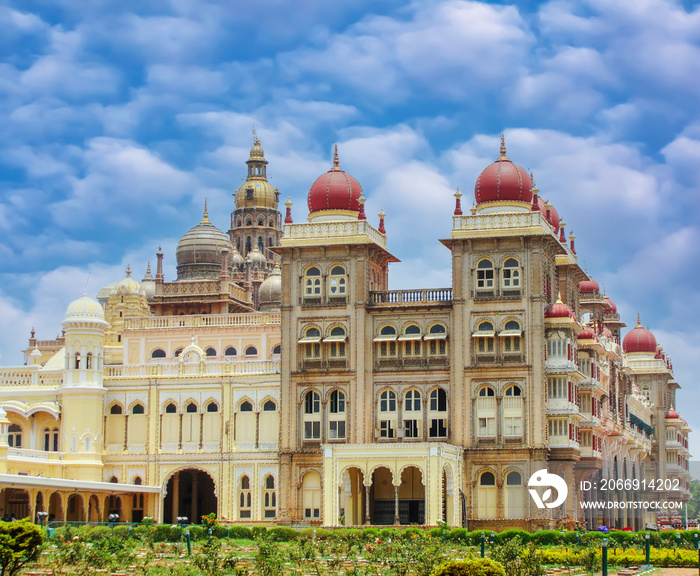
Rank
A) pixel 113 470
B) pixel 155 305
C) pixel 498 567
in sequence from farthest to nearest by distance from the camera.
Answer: pixel 155 305, pixel 113 470, pixel 498 567

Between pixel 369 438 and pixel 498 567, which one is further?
pixel 369 438

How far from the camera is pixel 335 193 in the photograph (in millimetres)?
68250

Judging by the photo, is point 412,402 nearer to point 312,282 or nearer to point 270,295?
point 312,282

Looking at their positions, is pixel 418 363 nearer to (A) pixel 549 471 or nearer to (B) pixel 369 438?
(B) pixel 369 438

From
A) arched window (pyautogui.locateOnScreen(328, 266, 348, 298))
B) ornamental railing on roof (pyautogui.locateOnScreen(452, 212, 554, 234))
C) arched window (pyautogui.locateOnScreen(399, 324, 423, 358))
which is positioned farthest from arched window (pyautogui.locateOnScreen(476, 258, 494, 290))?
arched window (pyautogui.locateOnScreen(328, 266, 348, 298))

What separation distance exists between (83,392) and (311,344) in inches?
527

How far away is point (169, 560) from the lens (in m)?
40.2

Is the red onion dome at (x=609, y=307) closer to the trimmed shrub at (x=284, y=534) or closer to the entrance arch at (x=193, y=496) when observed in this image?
the entrance arch at (x=193, y=496)

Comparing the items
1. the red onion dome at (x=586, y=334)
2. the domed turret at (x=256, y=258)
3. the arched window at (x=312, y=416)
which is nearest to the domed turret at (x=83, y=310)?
the arched window at (x=312, y=416)

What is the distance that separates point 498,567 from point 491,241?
130 ft

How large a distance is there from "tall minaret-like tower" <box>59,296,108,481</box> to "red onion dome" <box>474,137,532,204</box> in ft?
75.5

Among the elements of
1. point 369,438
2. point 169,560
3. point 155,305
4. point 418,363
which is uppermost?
point 155,305

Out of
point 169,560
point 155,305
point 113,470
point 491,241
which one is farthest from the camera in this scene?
point 155,305

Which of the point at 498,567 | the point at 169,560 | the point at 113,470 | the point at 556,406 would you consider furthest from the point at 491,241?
the point at 498,567
